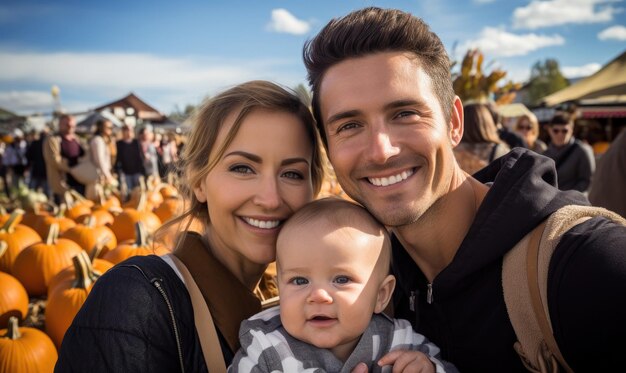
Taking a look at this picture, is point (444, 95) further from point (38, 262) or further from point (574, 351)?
point (38, 262)

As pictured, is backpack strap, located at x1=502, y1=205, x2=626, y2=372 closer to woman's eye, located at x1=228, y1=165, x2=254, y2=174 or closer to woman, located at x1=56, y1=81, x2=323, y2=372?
woman, located at x1=56, y1=81, x2=323, y2=372

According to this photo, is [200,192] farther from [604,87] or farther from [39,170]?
[604,87]

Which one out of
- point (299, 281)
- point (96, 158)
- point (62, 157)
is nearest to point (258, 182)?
point (299, 281)

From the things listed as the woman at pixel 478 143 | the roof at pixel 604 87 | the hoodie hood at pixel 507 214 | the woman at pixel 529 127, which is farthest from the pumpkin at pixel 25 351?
the roof at pixel 604 87

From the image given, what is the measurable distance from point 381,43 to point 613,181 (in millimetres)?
2888

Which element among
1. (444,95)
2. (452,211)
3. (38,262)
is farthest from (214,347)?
(38,262)

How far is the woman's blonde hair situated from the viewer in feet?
6.78

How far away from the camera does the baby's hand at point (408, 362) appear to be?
1.63 m

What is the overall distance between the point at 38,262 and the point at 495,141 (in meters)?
5.03

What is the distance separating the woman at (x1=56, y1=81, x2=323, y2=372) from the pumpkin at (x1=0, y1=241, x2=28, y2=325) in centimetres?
269

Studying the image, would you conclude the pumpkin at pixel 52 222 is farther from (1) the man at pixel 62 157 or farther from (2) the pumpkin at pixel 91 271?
(1) the man at pixel 62 157

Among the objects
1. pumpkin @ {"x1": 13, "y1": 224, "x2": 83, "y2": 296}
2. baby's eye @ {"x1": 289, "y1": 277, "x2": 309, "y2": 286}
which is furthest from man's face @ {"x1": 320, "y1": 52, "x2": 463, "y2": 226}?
pumpkin @ {"x1": 13, "y1": 224, "x2": 83, "y2": 296}

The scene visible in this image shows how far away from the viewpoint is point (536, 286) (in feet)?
5.14

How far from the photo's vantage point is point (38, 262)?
15.8ft
